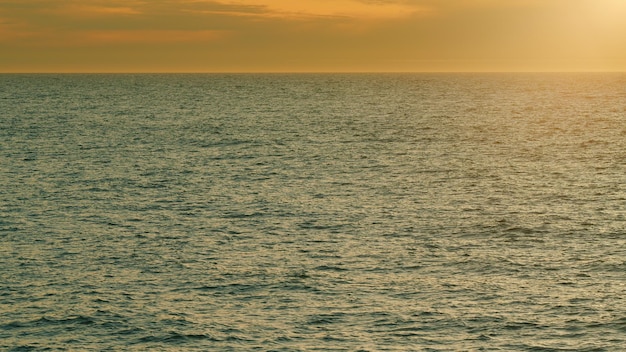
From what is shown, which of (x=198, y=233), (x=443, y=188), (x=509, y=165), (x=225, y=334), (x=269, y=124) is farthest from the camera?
(x=269, y=124)

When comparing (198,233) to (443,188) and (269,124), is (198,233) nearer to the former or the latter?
(443,188)

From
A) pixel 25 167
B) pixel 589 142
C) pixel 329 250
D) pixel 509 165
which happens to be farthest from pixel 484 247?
pixel 589 142

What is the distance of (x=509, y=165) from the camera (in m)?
77.0

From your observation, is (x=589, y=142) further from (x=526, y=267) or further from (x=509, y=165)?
(x=526, y=267)

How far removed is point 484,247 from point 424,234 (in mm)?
4364

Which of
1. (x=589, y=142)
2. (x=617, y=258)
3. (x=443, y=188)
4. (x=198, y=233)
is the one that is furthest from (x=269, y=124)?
(x=617, y=258)

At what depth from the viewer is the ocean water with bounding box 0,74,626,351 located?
30281 mm

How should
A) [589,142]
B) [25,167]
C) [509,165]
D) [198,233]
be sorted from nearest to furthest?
[198,233], [25,167], [509,165], [589,142]

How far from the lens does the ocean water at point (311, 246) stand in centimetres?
3028

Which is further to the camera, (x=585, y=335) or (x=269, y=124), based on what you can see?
(x=269, y=124)

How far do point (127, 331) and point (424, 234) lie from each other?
2192cm

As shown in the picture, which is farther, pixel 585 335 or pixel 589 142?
pixel 589 142

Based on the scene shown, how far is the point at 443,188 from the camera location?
62.5 m

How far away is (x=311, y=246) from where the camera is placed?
4341cm
